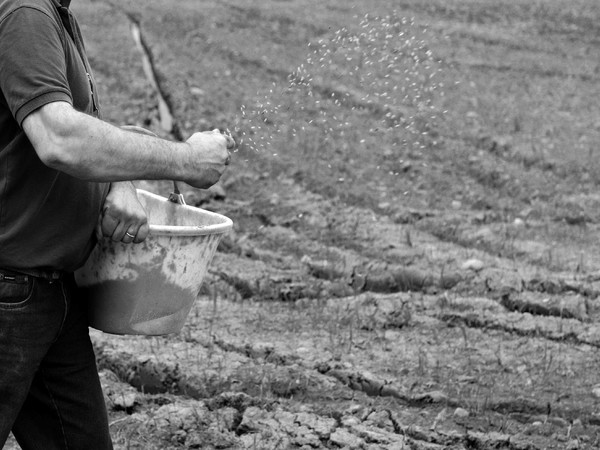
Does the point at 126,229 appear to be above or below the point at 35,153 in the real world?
below

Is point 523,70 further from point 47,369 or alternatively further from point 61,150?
point 61,150

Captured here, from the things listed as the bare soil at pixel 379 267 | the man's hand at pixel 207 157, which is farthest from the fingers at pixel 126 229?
the bare soil at pixel 379 267

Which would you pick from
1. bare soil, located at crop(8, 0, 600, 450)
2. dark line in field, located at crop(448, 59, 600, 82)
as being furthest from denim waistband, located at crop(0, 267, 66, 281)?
dark line in field, located at crop(448, 59, 600, 82)

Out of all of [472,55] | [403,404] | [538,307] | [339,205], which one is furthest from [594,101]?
[403,404]

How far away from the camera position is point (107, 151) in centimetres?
→ 208

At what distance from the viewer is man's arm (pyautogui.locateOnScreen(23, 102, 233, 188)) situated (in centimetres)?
202

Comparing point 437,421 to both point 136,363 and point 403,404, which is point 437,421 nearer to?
point 403,404

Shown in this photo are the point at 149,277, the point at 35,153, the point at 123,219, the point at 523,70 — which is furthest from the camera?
the point at 523,70

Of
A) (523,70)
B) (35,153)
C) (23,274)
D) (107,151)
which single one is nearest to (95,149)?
(107,151)

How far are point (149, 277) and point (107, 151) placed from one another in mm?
421

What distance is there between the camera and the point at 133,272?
239cm

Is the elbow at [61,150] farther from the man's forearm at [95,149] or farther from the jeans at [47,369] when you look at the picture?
the jeans at [47,369]

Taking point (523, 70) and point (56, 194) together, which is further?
point (523, 70)

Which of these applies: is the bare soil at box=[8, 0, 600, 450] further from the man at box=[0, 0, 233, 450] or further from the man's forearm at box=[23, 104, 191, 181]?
the man's forearm at box=[23, 104, 191, 181]
